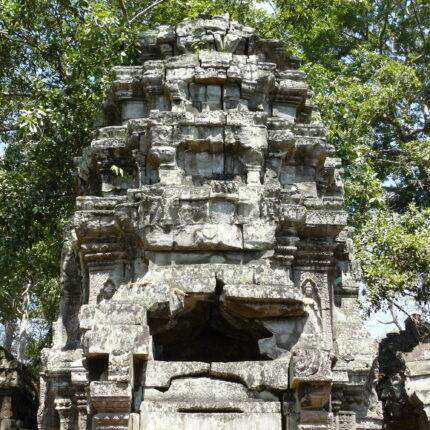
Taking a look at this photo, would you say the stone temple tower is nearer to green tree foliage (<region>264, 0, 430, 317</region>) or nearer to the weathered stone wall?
the weathered stone wall

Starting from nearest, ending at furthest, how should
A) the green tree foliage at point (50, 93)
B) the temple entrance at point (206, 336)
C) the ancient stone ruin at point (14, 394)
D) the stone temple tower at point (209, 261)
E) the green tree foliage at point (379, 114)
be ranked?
the stone temple tower at point (209, 261) → the temple entrance at point (206, 336) → the ancient stone ruin at point (14, 394) → the green tree foliage at point (50, 93) → the green tree foliage at point (379, 114)

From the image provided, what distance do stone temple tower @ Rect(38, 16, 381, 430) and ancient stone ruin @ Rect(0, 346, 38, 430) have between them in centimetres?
143

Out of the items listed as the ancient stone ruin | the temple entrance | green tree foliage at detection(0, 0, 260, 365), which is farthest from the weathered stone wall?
green tree foliage at detection(0, 0, 260, 365)

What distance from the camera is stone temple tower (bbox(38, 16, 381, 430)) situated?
19.2 feet

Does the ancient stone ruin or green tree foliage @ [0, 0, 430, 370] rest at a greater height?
green tree foliage @ [0, 0, 430, 370]

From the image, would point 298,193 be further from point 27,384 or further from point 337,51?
point 337,51

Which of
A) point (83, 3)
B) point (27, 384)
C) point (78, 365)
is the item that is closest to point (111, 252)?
point (78, 365)

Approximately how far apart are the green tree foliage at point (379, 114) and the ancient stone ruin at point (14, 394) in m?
6.19

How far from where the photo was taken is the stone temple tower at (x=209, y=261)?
231 inches

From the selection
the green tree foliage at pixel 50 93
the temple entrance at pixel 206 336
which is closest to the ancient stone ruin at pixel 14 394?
the green tree foliage at pixel 50 93

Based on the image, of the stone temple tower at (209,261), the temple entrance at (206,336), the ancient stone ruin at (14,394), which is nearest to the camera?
the stone temple tower at (209,261)

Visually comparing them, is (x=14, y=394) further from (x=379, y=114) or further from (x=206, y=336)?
(x=379, y=114)

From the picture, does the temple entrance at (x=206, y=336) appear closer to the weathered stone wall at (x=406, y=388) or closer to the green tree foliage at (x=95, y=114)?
the weathered stone wall at (x=406, y=388)

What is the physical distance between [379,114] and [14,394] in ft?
34.6
